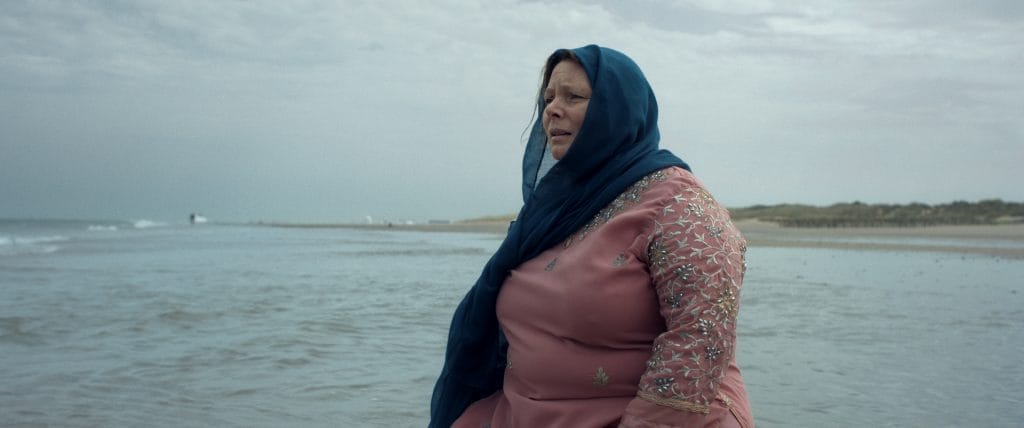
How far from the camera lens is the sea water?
5.11 metres

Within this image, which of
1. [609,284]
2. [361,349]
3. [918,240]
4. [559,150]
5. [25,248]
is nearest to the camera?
[609,284]

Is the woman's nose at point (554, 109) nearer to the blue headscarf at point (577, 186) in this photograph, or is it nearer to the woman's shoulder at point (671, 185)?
the blue headscarf at point (577, 186)

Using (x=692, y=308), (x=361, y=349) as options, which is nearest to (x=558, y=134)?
(x=692, y=308)

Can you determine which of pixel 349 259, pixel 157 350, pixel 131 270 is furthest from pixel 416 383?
pixel 349 259

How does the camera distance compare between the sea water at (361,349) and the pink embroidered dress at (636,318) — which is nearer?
the pink embroidered dress at (636,318)

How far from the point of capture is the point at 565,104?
1953 millimetres

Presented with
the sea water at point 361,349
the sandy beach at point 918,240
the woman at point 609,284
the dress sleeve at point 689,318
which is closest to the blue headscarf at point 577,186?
the woman at point 609,284

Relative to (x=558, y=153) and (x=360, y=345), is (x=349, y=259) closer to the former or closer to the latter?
(x=360, y=345)

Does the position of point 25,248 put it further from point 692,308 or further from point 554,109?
point 692,308

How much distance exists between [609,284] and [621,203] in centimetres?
21

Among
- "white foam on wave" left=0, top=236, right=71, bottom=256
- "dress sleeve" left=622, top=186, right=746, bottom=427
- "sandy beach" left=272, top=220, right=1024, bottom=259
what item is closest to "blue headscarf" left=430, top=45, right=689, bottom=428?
"dress sleeve" left=622, top=186, right=746, bottom=427

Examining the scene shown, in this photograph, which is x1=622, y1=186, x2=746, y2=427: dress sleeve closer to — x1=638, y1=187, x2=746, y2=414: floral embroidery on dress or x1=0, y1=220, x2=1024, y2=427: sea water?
x1=638, y1=187, x2=746, y2=414: floral embroidery on dress

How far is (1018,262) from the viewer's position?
16.0m

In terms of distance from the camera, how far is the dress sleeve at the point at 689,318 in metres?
1.65
